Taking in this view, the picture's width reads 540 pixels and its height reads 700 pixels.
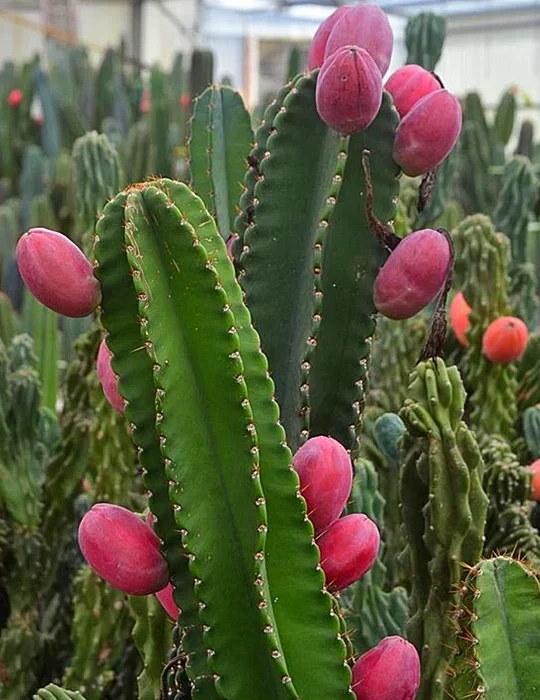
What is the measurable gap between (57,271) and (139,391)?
101 mm

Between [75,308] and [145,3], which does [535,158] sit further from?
[145,3]

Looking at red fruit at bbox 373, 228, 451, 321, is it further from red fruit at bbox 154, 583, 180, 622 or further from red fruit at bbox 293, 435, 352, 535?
red fruit at bbox 154, 583, 180, 622

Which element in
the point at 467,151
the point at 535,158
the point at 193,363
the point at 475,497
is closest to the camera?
the point at 193,363

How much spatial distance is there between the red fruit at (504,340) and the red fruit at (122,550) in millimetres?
949

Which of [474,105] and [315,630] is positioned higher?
[474,105]

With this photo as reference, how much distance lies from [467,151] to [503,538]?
2.34m

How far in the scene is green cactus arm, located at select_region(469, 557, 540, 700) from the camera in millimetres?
704

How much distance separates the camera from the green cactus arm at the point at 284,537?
68cm

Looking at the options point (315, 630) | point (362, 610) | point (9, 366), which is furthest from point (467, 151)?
point (315, 630)

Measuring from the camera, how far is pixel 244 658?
69cm

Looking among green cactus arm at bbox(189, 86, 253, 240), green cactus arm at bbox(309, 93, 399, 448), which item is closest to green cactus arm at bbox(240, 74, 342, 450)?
green cactus arm at bbox(309, 93, 399, 448)

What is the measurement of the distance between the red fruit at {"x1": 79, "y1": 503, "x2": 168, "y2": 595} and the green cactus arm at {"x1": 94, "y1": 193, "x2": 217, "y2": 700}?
0.01 meters

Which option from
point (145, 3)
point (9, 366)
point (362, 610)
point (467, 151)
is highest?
point (145, 3)

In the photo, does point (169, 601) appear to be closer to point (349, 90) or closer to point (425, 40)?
point (349, 90)
